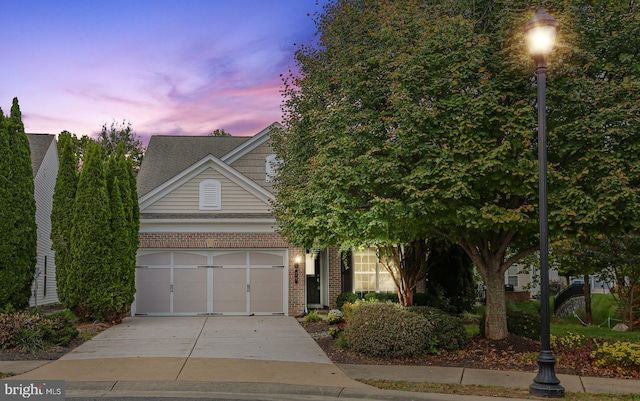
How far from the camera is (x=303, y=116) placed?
566 inches

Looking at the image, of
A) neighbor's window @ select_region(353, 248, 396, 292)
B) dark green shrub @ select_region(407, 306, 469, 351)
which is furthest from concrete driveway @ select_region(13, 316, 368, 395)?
neighbor's window @ select_region(353, 248, 396, 292)

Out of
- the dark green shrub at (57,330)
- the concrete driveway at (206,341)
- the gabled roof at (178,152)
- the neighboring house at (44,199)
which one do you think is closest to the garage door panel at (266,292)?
the concrete driveway at (206,341)

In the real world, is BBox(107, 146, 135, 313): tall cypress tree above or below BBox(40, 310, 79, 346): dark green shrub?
above

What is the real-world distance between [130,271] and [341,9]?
10.2 metres

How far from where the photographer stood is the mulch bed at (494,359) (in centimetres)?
1102

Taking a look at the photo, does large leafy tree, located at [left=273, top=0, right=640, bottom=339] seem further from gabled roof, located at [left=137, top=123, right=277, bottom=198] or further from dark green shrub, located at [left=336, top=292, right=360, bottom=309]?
gabled roof, located at [left=137, top=123, right=277, bottom=198]

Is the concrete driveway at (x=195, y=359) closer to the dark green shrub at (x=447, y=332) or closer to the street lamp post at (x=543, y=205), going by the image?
the dark green shrub at (x=447, y=332)

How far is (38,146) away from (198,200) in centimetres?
936

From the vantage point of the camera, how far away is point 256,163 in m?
24.1

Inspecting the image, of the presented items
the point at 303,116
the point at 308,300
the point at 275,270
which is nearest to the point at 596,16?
the point at 303,116

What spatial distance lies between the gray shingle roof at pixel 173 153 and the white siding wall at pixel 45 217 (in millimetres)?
3950

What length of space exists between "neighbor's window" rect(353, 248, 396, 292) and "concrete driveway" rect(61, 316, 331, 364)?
153 inches

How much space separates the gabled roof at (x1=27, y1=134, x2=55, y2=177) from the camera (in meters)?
24.9

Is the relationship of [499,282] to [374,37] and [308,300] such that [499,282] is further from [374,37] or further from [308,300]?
[308,300]
